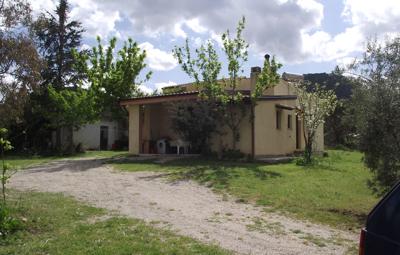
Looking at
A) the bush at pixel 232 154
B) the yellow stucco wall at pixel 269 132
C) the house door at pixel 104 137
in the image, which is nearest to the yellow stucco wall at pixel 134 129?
the bush at pixel 232 154

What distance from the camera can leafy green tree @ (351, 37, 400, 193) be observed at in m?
10.0

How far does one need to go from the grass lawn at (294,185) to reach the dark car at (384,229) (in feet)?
21.8

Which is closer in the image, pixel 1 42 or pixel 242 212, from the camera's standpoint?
pixel 1 42

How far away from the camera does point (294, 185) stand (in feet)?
47.7

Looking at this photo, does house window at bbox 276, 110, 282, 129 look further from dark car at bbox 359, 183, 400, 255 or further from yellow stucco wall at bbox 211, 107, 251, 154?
dark car at bbox 359, 183, 400, 255

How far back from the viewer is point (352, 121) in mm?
10859

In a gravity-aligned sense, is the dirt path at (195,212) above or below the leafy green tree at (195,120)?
below

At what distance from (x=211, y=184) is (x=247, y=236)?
6.40 metres

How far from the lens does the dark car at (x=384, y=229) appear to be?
9.60 feet

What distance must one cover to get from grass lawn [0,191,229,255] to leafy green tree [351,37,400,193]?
4787mm

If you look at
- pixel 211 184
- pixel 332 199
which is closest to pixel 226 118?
pixel 211 184

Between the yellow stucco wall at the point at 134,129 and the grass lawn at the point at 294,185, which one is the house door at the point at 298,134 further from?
the yellow stucco wall at the point at 134,129

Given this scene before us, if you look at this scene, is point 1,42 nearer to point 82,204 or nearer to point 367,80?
point 82,204

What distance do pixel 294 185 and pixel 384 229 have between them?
1168 cm
